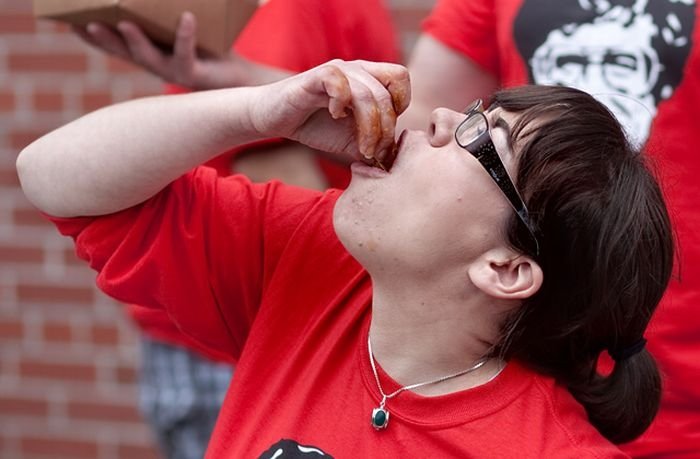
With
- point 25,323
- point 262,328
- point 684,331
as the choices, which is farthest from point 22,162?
point 25,323

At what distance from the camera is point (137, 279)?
1751 mm

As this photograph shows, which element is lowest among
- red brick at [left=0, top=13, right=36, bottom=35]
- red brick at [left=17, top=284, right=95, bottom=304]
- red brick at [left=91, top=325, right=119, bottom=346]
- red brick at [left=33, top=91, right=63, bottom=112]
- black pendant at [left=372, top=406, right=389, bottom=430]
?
red brick at [left=91, top=325, right=119, bottom=346]

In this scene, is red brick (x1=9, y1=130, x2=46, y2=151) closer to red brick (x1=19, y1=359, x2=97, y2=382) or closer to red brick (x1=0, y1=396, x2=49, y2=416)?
red brick (x1=19, y1=359, x2=97, y2=382)

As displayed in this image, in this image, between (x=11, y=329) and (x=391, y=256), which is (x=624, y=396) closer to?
(x=391, y=256)

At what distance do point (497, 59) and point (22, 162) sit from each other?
91 centimetres

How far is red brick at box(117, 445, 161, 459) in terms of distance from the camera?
3635 mm

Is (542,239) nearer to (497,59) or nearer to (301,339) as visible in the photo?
(301,339)

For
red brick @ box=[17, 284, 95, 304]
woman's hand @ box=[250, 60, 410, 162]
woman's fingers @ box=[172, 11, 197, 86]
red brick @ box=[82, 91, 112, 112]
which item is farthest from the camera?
red brick @ box=[17, 284, 95, 304]

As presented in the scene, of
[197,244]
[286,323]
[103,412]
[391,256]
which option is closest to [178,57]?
[197,244]

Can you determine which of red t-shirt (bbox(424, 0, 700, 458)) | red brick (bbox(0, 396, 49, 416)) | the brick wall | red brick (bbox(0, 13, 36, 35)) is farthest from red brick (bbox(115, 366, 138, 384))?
red t-shirt (bbox(424, 0, 700, 458))

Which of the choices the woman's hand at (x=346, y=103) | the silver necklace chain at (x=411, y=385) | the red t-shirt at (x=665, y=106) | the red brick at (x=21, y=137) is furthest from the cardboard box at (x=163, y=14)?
the red brick at (x=21, y=137)

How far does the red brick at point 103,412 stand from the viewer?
3.62m

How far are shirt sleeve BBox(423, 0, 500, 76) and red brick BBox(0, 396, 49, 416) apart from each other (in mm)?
2066

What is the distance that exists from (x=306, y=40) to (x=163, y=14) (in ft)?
1.38
